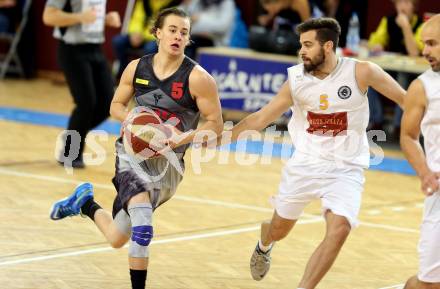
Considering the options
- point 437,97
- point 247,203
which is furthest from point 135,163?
point 247,203

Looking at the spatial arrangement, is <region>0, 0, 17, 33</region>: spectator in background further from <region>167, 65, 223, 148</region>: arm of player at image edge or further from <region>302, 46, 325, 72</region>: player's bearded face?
<region>302, 46, 325, 72</region>: player's bearded face

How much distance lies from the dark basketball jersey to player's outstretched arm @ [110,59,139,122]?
1.9 inches

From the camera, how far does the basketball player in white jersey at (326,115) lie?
6.36 meters

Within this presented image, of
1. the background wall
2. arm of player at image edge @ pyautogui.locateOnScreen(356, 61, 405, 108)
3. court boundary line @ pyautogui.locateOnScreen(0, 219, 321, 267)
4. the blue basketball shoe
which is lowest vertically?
the background wall

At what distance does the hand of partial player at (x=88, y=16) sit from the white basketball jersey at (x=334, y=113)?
4.29 meters

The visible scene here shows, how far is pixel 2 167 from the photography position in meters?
10.6

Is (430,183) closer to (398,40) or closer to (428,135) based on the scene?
(428,135)

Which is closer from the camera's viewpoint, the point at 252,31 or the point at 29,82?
the point at 252,31

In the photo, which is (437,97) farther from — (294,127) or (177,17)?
(177,17)

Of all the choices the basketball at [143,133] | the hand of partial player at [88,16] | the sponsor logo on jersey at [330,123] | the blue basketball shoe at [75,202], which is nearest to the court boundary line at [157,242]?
the blue basketball shoe at [75,202]

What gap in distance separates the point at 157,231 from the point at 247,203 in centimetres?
157

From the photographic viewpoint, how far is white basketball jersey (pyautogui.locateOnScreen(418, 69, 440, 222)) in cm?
545

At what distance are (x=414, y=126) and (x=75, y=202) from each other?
2.63 meters

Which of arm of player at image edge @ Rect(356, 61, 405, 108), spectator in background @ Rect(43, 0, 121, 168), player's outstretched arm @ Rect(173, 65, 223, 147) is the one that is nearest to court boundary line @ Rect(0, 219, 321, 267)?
player's outstretched arm @ Rect(173, 65, 223, 147)
